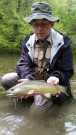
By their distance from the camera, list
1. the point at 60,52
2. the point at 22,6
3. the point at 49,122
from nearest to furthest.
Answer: the point at 49,122 < the point at 60,52 < the point at 22,6

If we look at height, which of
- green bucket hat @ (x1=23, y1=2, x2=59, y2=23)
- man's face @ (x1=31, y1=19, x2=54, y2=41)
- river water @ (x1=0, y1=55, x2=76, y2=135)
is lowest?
river water @ (x1=0, y1=55, x2=76, y2=135)

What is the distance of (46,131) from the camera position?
150 inches

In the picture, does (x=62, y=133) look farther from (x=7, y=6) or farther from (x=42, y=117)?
(x=7, y=6)

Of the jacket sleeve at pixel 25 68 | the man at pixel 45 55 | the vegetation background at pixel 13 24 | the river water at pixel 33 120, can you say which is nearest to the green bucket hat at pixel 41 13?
the man at pixel 45 55

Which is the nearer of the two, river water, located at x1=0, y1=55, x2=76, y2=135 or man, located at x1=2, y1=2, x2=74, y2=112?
river water, located at x1=0, y1=55, x2=76, y2=135

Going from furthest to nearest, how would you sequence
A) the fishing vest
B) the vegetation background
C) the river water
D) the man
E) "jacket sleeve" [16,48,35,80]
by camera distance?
the vegetation background < the fishing vest < "jacket sleeve" [16,48,35,80] < the man < the river water

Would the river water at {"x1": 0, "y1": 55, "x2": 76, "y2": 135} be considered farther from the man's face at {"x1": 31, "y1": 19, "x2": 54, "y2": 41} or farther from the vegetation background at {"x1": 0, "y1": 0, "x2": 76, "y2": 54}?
the vegetation background at {"x1": 0, "y1": 0, "x2": 76, "y2": 54}

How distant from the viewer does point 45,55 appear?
4.78 m

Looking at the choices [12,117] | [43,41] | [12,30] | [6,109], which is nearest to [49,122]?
[12,117]

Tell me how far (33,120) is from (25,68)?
91 centimetres

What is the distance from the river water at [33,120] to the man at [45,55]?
249mm

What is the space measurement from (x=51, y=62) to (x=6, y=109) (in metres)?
1.14

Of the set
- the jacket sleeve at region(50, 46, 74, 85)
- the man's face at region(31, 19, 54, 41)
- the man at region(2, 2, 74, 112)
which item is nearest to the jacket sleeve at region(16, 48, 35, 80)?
the man at region(2, 2, 74, 112)

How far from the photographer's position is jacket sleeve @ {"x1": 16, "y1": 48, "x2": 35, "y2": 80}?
4.60m
